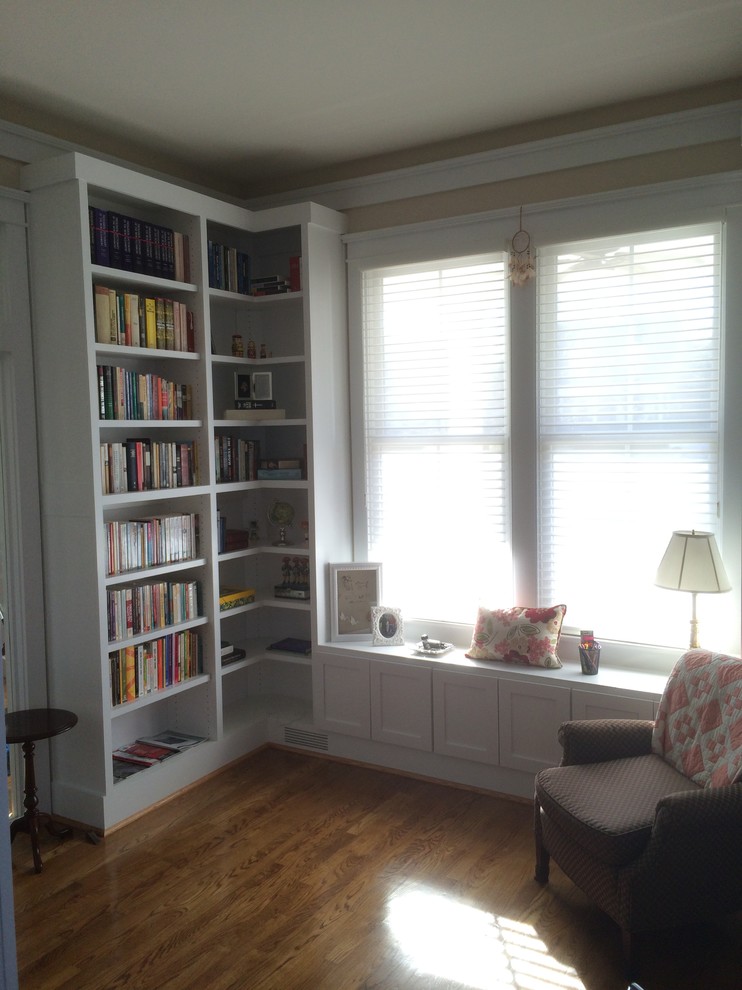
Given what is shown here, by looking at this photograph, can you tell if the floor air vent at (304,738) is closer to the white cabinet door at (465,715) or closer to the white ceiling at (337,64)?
the white cabinet door at (465,715)

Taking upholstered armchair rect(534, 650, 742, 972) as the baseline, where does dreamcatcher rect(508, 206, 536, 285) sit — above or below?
above

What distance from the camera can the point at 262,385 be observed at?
4.47m

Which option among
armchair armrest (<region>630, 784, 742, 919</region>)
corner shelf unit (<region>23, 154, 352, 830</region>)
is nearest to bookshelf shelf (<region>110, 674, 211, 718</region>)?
corner shelf unit (<region>23, 154, 352, 830</region>)

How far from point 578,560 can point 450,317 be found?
1.37 metres

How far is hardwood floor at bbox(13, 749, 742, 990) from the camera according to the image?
2.59m

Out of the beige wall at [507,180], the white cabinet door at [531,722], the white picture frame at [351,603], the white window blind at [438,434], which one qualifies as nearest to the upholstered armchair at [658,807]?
the white cabinet door at [531,722]

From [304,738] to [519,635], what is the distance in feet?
4.51

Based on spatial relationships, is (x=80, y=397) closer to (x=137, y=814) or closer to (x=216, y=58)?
(x=216, y=58)

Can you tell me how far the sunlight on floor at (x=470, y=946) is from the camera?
255cm

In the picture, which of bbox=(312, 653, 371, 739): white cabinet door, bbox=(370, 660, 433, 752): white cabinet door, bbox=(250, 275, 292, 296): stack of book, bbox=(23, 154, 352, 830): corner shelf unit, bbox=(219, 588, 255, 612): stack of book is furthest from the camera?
bbox=(250, 275, 292, 296): stack of book

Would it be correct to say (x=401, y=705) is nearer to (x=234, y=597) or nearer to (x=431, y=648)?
(x=431, y=648)

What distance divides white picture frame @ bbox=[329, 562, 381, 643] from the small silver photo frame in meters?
1.01

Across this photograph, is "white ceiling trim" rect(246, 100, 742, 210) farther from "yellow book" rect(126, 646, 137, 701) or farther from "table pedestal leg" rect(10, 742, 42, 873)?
"table pedestal leg" rect(10, 742, 42, 873)

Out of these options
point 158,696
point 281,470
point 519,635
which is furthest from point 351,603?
point 158,696
